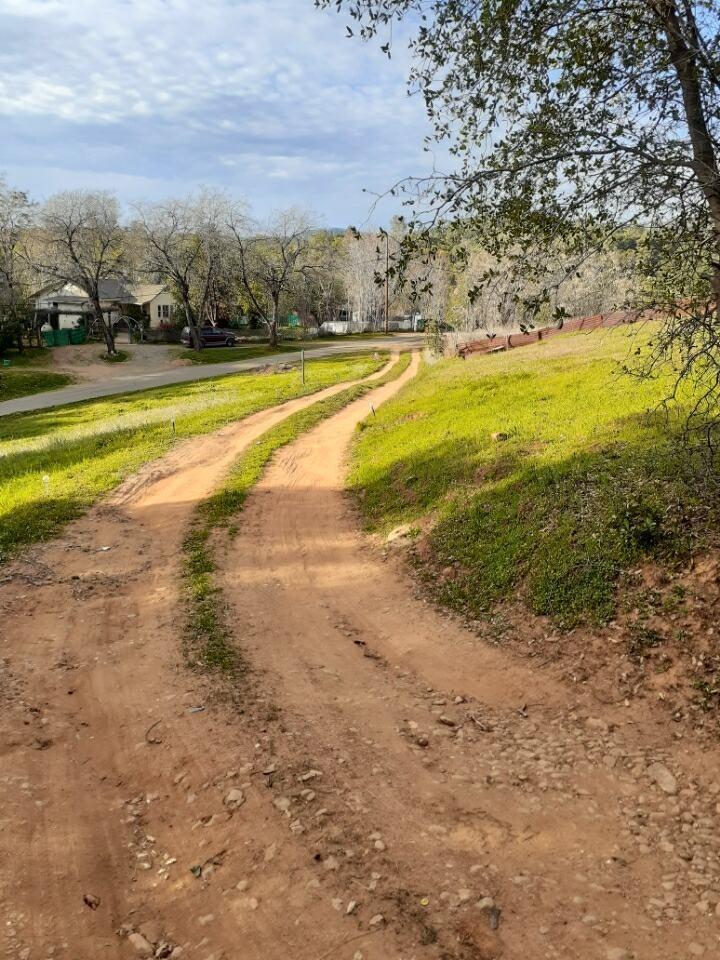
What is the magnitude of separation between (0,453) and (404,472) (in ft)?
53.5

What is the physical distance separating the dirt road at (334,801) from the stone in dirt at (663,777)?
0.08 feet

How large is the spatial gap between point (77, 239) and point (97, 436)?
3476cm

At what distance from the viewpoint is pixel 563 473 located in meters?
11.6

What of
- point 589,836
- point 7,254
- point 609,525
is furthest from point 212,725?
point 7,254

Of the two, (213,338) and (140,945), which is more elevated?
(213,338)

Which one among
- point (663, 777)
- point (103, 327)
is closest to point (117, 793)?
point (663, 777)

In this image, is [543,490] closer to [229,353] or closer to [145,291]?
[229,353]

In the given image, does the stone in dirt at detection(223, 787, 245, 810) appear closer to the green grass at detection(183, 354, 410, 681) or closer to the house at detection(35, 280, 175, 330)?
the green grass at detection(183, 354, 410, 681)

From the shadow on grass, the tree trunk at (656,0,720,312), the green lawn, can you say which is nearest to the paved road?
the green lawn

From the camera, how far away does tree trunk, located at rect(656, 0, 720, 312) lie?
6391 millimetres

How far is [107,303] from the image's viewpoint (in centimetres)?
6850

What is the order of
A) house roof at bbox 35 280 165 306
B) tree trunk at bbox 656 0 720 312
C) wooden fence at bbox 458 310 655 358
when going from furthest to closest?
house roof at bbox 35 280 165 306 → wooden fence at bbox 458 310 655 358 → tree trunk at bbox 656 0 720 312

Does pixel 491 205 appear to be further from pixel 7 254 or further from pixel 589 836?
pixel 7 254

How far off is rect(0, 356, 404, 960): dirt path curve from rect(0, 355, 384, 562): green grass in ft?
13.1
